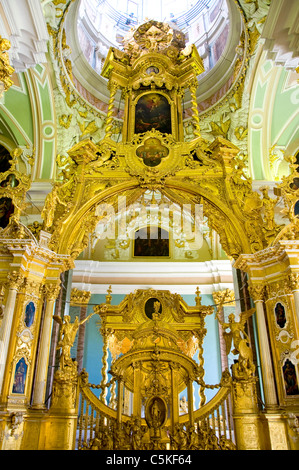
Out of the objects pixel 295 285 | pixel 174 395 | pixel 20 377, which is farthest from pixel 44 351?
pixel 295 285

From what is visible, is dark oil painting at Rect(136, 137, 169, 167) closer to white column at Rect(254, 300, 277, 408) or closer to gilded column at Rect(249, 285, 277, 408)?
gilded column at Rect(249, 285, 277, 408)

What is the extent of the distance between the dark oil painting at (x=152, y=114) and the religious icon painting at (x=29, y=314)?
648 cm

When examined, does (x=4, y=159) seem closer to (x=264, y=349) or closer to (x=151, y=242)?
(x=151, y=242)

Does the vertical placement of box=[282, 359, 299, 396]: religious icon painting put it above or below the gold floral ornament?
below

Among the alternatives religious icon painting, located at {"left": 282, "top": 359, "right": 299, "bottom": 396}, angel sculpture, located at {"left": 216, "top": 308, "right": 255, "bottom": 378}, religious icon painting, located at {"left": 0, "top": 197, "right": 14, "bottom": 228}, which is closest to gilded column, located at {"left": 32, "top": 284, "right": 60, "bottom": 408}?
religious icon painting, located at {"left": 0, "top": 197, "right": 14, "bottom": 228}

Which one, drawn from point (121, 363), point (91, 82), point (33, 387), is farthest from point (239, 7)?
point (33, 387)

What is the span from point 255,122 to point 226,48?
3295 mm

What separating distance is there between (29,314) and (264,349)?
5406 millimetres

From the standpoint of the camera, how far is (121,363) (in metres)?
9.14

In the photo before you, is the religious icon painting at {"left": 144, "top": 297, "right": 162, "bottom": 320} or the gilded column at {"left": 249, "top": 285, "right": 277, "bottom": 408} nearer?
the gilded column at {"left": 249, "top": 285, "right": 277, "bottom": 408}

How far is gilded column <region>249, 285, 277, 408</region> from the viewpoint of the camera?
7996 mm

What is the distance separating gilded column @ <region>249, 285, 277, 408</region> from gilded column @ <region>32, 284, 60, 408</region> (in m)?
4.81

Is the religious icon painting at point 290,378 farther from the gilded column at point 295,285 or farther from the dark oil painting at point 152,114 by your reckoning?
the dark oil painting at point 152,114

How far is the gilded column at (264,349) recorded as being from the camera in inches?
315
